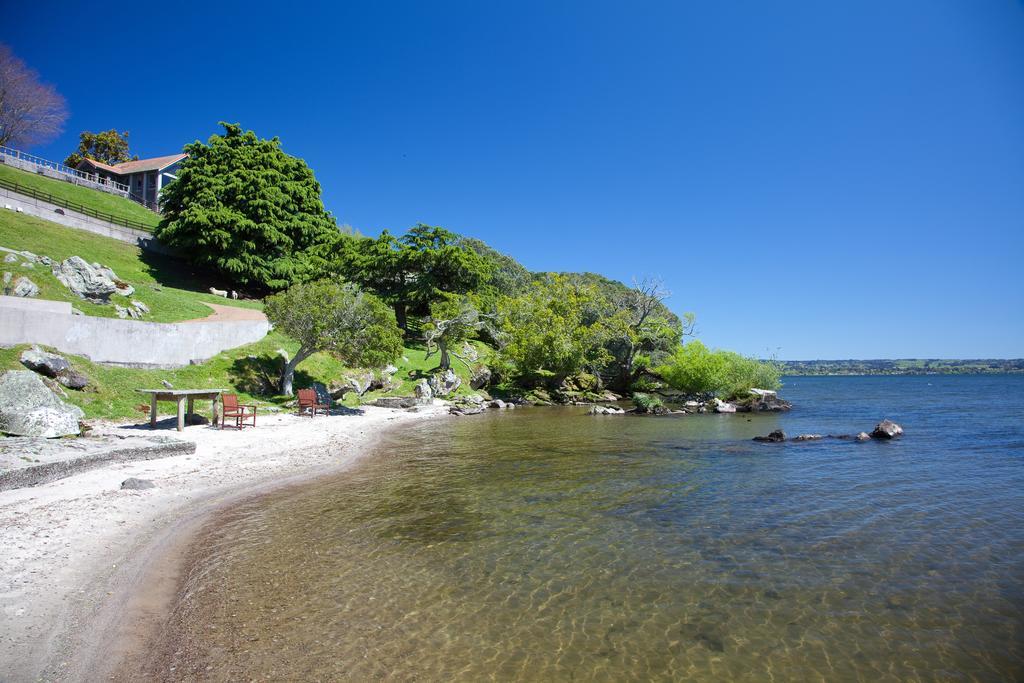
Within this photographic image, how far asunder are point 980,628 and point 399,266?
51.7 m

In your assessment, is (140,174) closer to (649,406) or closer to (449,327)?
(449,327)

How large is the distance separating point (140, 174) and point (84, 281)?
6155cm

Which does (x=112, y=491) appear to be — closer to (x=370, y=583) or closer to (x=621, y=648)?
(x=370, y=583)

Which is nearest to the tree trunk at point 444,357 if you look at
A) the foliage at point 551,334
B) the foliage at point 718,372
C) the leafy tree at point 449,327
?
the leafy tree at point 449,327

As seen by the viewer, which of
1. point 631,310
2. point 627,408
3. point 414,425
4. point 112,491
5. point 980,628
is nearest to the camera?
point 980,628

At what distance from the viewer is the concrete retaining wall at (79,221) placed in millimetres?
43344

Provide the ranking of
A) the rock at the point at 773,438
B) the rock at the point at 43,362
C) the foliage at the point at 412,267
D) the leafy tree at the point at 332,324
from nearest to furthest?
the rock at the point at 43,362 < the rock at the point at 773,438 < the leafy tree at the point at 332,324 < the foliage at the point at 412,267

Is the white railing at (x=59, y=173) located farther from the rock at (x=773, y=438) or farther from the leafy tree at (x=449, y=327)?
the rock at (x=773, y=438)

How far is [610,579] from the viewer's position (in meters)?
7.92

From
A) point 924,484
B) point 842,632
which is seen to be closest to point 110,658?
point 842,632

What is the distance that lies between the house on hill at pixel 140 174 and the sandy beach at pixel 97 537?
7433 centimetres

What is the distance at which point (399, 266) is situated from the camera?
53.6 metres

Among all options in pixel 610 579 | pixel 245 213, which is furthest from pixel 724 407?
pixel 245 213

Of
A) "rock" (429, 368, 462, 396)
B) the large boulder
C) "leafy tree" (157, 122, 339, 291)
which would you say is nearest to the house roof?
"leafy tree" (157, 122, 339, 291)
